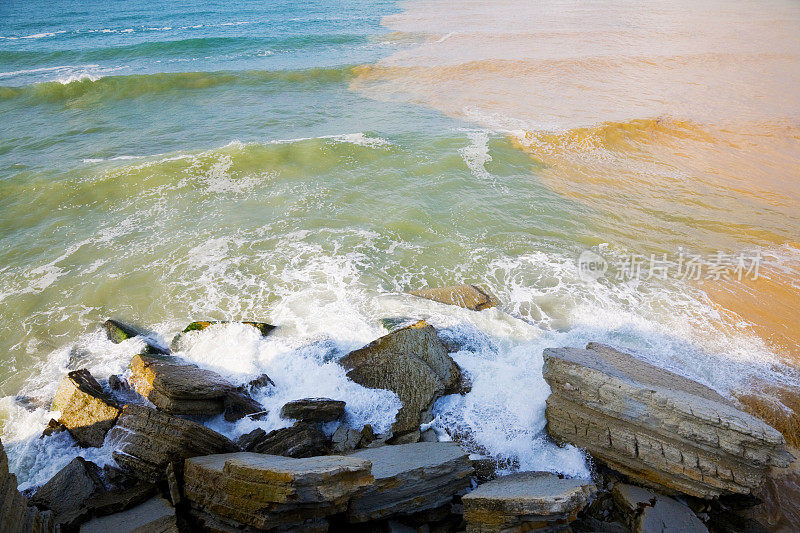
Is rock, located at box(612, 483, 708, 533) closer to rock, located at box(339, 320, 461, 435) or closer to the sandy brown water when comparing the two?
rock, located at box(339, 320, 461, 435)

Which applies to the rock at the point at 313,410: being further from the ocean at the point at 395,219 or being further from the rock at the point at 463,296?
the rock at the point at 463,296

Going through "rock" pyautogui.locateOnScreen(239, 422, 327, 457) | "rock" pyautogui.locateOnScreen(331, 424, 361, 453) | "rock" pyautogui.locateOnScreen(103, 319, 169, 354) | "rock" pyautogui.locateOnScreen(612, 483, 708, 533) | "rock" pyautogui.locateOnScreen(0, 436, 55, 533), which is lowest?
"rock" pyautogui.locateOnScreen(612, 483, 708, 533)

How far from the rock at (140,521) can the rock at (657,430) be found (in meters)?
5.43

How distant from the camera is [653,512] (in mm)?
5941

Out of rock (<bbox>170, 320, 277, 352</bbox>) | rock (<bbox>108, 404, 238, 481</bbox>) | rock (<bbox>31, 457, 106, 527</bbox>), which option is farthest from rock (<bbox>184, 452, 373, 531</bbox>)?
rock (<bbox>170, 320, 277, 352</bbox>)

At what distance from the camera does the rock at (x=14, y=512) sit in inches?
187

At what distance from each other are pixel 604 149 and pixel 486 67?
45.4 ft

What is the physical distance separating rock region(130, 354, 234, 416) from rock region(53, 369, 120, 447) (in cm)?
53

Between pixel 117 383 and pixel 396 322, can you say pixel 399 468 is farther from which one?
pixel 117 383

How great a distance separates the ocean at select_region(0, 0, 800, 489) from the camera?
351 inches

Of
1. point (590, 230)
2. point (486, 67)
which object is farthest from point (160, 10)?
point (590, 230)

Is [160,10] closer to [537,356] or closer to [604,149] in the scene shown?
[604,149]

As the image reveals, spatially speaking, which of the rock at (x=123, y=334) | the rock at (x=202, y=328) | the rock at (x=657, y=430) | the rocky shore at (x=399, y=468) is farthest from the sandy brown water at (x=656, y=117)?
the rock at (x=123, y=334)

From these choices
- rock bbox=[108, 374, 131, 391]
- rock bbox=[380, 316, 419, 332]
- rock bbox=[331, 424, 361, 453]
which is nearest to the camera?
rock bbox=[331, 424, 361, 453]
